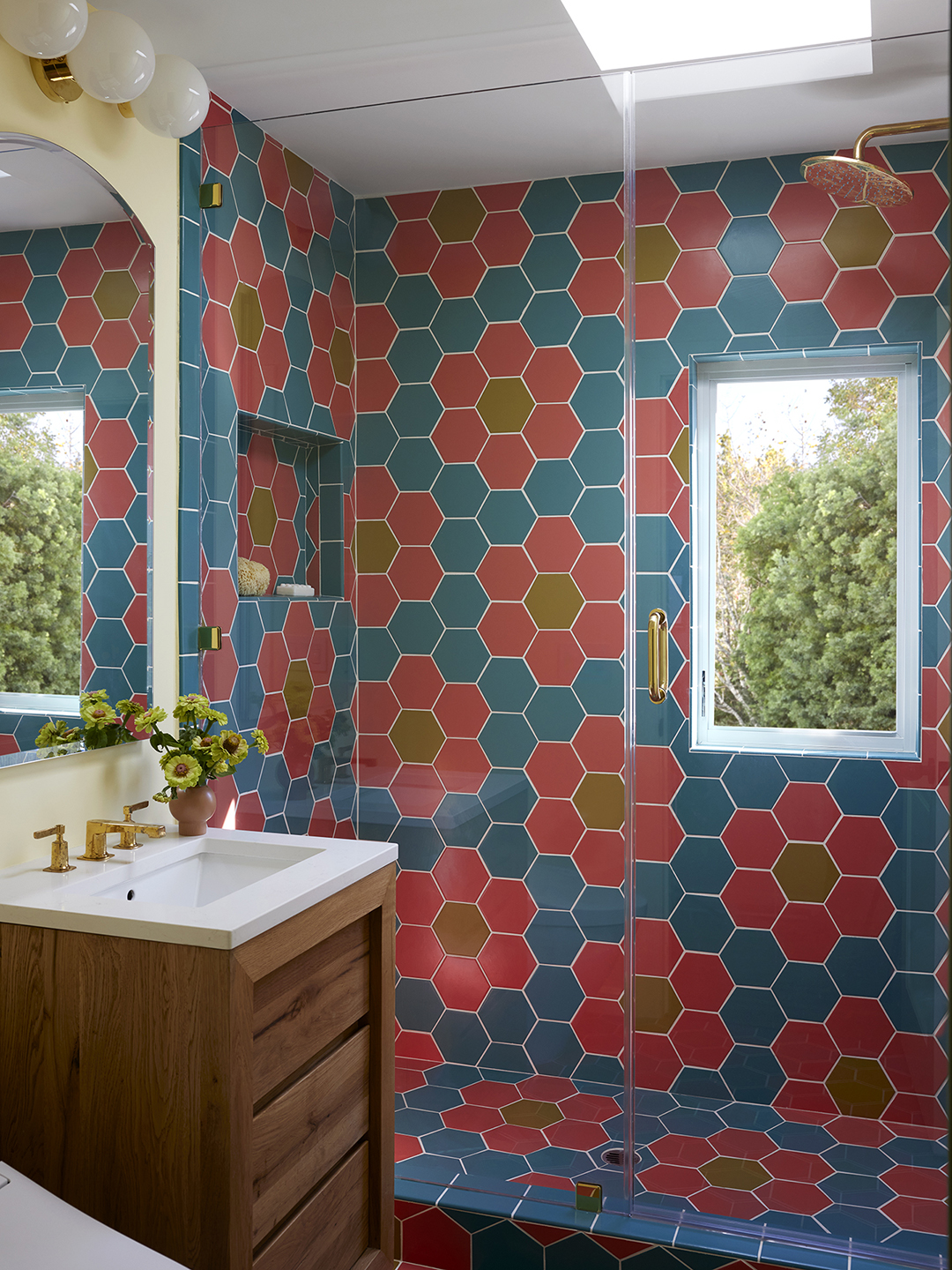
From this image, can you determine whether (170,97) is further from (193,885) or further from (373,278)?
(193,885)

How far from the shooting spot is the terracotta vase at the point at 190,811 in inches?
85.7

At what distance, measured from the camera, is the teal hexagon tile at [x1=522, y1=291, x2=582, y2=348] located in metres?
2.60

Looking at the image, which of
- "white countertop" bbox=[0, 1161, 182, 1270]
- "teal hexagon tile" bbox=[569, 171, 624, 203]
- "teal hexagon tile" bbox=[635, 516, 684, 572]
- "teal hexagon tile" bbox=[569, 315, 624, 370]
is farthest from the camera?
"teal hexagon tile" bbox=[569, 315, 624, 370]

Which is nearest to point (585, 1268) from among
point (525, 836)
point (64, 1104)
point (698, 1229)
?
point (698, 1229)

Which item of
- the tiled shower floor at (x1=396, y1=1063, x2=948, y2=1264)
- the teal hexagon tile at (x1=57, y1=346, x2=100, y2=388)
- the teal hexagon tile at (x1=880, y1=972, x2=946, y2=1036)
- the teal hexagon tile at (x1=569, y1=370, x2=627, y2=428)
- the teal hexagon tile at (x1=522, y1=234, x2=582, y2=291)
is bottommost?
the tiled shower floor at (x1=396, y1=1063, x2=948, y2=1264)

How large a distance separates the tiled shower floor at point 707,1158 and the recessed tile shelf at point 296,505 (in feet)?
4.56

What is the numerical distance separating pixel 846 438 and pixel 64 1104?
192cm

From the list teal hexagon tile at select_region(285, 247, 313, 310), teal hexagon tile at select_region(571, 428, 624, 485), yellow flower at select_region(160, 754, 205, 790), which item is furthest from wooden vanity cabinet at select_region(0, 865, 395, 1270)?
teal hexagon tile at select_region(285, 247, 313, 310)

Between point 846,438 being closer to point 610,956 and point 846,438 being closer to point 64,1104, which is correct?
point 610,956

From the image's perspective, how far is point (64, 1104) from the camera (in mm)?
1652

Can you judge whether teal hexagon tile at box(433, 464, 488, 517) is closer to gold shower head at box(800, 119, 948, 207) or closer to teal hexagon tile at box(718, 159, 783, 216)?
teal hexagon tile at box(718, 159, 783, 216)

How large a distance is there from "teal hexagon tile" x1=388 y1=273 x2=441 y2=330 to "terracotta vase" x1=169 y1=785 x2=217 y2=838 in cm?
133

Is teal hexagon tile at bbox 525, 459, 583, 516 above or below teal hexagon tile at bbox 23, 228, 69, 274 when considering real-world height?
below

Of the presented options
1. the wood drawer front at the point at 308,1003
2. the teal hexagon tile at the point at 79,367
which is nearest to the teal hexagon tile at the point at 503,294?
the teal hexagon tile at the point at 79,367
